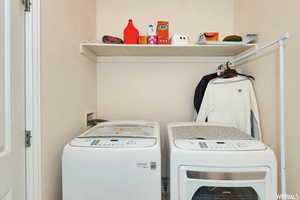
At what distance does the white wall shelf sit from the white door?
0.76m

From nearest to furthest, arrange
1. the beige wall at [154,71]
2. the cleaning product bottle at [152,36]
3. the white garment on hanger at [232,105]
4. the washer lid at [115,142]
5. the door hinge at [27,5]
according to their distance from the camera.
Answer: the door hinge at [27,5]
the washer lid at [115,142]
the white garment on hanger at [232,105]
the cleaning product bottle at [152,36]
the beige wall at [154,71]

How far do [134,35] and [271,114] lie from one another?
51.1 inches

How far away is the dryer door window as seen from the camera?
1.17m

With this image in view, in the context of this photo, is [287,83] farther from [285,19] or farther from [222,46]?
[222,46]

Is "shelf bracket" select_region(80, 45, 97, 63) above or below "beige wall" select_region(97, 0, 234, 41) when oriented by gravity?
below

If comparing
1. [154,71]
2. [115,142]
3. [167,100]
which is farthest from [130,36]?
[115,142]

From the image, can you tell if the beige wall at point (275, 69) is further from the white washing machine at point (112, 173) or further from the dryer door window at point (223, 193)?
the white washing machine at point (112, 173)

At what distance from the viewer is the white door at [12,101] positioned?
907mm

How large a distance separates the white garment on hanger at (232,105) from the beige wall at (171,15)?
681mm

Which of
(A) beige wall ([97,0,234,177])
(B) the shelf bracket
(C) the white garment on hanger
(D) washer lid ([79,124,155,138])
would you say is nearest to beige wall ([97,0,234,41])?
(A) beige wall ([97,0,234,177])

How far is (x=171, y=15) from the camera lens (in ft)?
7.34

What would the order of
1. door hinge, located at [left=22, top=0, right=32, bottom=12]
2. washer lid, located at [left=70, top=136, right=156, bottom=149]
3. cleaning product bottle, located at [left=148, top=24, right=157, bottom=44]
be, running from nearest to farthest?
door hinge, located at [left=22, top=0, right=32, bottom=12] → washer lid, located at [left=70, top=136, right=156, bottom=149] → cleaning product bottle, located at [left=148, top=24, right=157, bottom=44]

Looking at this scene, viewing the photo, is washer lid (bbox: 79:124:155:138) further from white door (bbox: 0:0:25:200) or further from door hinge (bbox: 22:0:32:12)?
door hinge (bbox: 22:0:32:12)

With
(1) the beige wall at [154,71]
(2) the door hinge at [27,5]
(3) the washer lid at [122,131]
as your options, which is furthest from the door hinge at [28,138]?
(1) the beige wall at [154,71]
